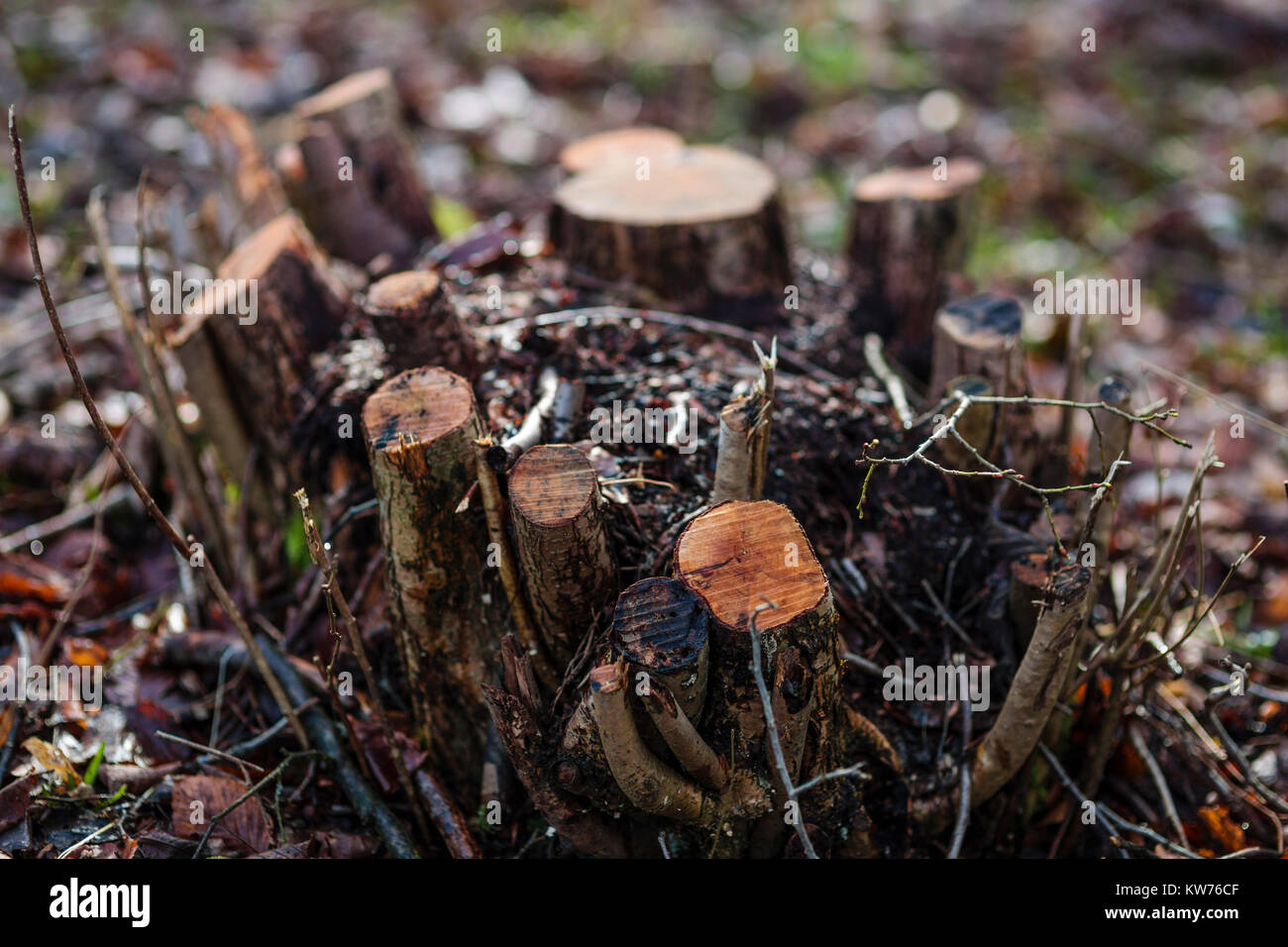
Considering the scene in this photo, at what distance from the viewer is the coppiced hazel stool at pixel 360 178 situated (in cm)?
358

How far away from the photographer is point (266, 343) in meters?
2.80

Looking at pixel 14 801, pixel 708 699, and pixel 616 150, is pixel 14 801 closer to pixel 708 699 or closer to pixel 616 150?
pixel 708 699

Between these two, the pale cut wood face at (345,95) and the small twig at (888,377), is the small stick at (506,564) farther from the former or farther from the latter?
the pale cut wood face at (345,95)

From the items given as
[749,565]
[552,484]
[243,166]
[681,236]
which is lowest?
[749,565]

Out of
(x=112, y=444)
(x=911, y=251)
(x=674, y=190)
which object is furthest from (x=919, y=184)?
(x=112, y=444)

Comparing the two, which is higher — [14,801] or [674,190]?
[674,190]

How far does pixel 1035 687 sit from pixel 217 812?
78.0 inches

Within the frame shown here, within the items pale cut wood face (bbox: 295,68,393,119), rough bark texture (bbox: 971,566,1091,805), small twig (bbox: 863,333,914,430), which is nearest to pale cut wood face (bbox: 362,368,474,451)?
small twig (bbox: 863,333,914,430)

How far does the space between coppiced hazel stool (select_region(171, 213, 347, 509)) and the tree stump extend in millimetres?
1112

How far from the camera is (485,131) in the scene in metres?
6.32

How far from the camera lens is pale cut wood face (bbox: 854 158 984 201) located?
3.36 meters

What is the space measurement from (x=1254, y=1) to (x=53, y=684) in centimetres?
972
